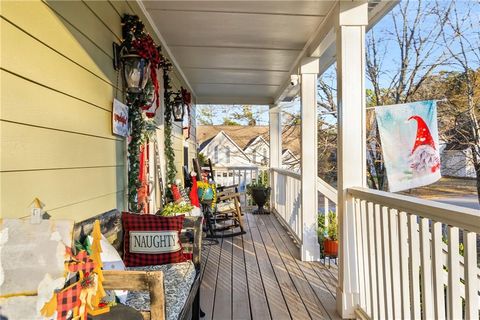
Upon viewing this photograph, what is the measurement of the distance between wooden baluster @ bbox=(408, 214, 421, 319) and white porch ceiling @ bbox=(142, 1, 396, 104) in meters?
1.87

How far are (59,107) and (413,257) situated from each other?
181 centimetres

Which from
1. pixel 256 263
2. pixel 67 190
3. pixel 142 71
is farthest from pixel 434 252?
pixel 256 263

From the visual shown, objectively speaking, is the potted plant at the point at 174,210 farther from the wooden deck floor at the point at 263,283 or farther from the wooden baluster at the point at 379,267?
the wooden baluster at the point at 379,267

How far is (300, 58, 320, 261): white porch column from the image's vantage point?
3.64m

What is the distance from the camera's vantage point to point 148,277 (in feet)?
3.91

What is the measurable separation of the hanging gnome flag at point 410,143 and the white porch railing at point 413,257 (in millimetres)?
568

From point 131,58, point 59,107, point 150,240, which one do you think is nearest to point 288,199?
point 150,240

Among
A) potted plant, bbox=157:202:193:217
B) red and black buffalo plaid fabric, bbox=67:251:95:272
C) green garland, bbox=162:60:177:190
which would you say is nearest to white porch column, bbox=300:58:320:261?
potted plant, bbox=157:202:193:217

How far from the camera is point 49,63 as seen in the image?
4.53 ft

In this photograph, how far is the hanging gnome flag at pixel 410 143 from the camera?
2535 mm

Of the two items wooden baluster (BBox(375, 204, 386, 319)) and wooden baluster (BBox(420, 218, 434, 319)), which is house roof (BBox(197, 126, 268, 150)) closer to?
wooden baluster (BBox(375, 204, 386, 319))

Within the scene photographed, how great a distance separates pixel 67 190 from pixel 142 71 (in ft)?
3.52

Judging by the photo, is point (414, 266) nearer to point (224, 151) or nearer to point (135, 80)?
point (135, 80)

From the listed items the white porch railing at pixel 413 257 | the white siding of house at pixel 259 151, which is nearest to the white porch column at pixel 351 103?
the white porch railing at pixel 413 257
